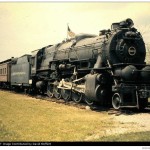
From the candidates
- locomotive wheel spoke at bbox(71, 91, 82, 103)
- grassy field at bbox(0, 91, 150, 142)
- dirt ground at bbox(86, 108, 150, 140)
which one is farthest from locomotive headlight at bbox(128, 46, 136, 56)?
locomotive wheel spoke at bbox(71, 91, 82, 103)

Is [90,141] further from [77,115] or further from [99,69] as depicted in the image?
[99,69]

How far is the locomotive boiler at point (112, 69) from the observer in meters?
14.7

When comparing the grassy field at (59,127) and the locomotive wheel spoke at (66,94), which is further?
the locomotive wheel spoke at (66,94)

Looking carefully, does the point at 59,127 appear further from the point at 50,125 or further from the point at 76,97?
the point at 76,97

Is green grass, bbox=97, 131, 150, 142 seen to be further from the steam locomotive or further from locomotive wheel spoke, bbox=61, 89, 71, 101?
locomotive wheel spoke, bbox=61, 89, 71, 101

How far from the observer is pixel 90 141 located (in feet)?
28.7

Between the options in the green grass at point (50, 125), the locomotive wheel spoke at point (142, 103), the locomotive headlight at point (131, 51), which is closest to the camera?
the green grass at point (50, 125)

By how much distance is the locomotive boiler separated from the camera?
1473 cm

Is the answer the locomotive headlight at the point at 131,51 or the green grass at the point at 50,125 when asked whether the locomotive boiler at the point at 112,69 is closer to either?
the locomotive headlight at the point at 131,51

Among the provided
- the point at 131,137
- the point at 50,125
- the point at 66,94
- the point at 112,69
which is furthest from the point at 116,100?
the point at 131,137

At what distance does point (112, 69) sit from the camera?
1559cm

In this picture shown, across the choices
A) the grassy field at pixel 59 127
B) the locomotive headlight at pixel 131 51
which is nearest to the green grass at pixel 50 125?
the grassy field at pixel 59 127

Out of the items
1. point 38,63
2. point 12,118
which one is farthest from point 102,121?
point 38,63

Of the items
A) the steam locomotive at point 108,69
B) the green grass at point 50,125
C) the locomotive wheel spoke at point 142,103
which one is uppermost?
the steam locomotive at point 108,69
